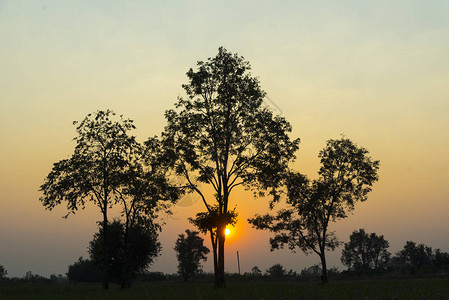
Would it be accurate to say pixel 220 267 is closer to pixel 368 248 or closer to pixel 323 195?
pixel 323 195

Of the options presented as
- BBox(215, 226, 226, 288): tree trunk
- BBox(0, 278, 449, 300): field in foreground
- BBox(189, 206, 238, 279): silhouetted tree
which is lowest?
BBox(0, 278, 449, 300): field in foreground

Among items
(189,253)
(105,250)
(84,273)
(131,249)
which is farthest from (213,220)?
(84,273)

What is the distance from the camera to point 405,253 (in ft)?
557

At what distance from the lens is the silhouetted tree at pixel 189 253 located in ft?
399

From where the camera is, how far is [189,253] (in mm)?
124938

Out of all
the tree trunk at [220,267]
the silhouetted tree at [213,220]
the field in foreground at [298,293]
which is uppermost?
the silhouetted tree at [213,220]


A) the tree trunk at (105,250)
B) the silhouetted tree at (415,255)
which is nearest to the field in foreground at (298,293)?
the tree trunk at (105,250)

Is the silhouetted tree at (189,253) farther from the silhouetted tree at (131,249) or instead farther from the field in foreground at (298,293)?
the field in foreground at (298,293)

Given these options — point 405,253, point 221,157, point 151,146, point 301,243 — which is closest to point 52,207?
point 151,146

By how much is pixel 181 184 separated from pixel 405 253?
151m

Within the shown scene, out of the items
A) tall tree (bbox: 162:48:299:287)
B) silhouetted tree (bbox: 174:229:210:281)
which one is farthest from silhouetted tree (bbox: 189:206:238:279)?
silhouetted tree (bbox: 174:229:210:281)

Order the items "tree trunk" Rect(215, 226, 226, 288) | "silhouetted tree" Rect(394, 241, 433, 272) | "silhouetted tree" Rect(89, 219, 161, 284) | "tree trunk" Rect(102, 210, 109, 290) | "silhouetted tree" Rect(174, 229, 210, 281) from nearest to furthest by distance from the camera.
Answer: "tree trunk" Rect(215, 226, 226, 288) < "tree trunk" Rect(102, 210, 109, 290) < "silhouetted tree" Rect(89, 219, 161, 284) < "silhouetted tree" Rect(174, 229, 210, 281) < "silhouetted tree" Rect(394, 241, 433, 272)

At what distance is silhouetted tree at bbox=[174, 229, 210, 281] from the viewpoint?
122 meters

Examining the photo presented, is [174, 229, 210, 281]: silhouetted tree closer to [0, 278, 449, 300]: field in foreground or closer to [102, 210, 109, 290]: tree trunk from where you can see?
[102, 210, 109, 290]: tree trunk
